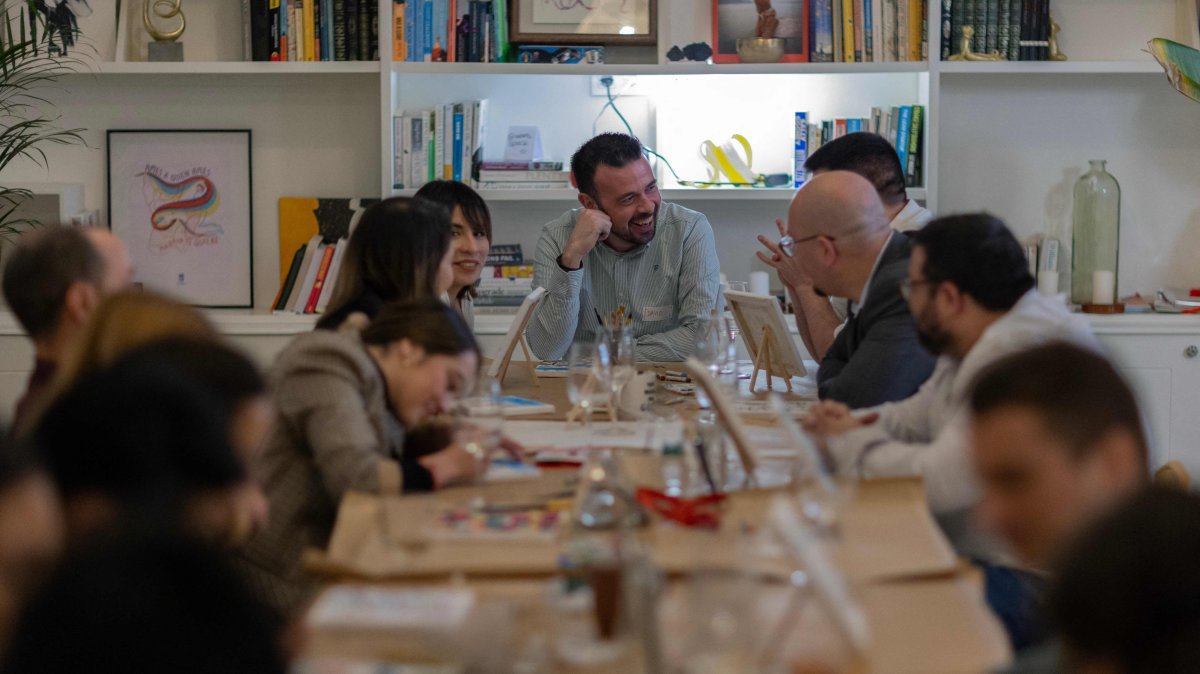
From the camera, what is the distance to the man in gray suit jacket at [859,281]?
2.73 m

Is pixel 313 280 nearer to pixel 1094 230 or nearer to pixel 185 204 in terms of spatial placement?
pixel 185 204

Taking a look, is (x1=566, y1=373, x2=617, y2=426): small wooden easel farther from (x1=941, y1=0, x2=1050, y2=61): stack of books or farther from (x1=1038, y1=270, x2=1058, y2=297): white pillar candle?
(x1=941, y1=0, x2=1050, y2=61): stack of books

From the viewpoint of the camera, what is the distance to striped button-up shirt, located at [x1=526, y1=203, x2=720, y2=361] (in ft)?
12.8

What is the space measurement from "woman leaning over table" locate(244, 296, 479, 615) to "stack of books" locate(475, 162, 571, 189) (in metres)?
2.35

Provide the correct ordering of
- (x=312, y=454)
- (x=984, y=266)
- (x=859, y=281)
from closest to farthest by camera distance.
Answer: (x=312, y=454) → (x=984, y=266) → (x=859, y=281)

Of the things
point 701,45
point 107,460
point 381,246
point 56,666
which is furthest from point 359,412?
point 701,45

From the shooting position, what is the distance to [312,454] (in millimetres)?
2049

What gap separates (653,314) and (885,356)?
1309mm

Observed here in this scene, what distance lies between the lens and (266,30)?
443 cm

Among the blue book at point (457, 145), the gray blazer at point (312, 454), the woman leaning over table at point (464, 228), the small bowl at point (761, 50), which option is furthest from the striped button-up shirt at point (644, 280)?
the gray blazer at point (312, 454)

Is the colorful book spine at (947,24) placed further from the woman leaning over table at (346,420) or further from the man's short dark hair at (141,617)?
the man's short dark hair at (141,617)

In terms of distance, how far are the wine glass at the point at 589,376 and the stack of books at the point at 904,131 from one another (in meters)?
2.14

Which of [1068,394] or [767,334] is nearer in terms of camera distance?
[1068,394]

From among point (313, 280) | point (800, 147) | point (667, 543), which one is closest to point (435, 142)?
point (313, 280)
